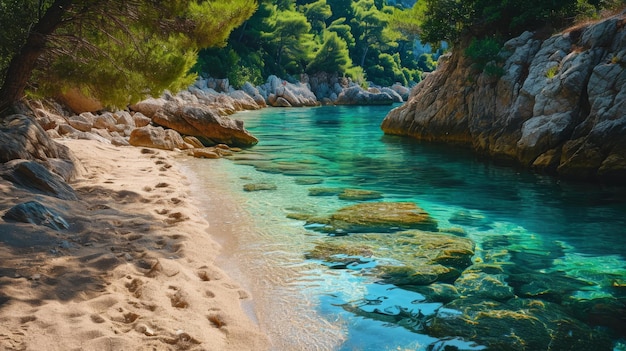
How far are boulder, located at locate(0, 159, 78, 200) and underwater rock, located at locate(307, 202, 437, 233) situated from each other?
12.2ft

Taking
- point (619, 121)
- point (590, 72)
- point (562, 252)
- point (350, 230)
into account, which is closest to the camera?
point (562, 252)

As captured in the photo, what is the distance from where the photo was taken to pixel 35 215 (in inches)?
219

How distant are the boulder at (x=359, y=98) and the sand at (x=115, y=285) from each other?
5320 cm

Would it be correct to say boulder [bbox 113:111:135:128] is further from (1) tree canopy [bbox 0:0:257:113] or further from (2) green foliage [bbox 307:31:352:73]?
(2) green foliage [bbox 307:31:352:73]

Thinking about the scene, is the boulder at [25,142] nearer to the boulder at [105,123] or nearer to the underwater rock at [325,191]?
the underwater rock at [325,191]

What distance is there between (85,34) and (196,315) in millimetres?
7735

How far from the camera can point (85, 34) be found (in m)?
10.2

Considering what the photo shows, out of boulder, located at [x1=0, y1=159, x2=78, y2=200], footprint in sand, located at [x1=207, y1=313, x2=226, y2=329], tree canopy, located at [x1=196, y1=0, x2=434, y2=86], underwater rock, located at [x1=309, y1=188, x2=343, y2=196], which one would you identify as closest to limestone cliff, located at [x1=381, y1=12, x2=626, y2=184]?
underwater rock, located at [x1=309, y1=188, x2=343, y2=196]

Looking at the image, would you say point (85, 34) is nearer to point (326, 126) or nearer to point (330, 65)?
point (326, 126)

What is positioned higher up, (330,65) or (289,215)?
(330,65)

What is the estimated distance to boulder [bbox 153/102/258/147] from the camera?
1853cm

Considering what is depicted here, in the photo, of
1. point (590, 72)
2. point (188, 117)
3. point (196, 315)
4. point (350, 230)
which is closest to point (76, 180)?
point (350, 230)

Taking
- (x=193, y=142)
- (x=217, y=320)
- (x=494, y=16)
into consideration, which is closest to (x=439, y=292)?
(x=217, y=320)

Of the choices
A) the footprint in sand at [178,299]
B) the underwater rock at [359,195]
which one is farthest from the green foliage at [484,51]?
the footprint in sand at [178,299]
